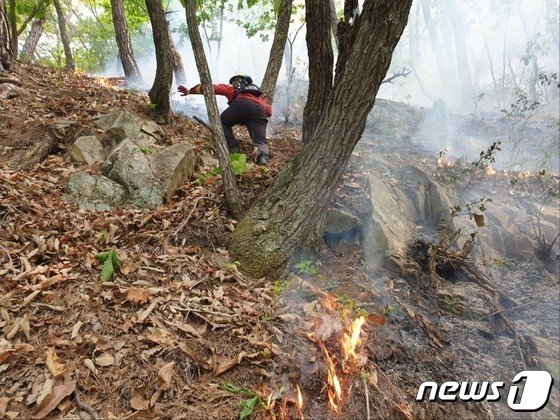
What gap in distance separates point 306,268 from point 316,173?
3.33ft

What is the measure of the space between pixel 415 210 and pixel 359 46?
2.81 metres

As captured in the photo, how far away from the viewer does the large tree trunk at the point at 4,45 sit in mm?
6484

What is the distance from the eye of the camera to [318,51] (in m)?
4.04

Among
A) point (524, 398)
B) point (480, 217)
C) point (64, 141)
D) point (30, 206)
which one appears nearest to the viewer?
point (524, 398)

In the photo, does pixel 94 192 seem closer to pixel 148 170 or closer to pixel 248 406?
pixel 148 170

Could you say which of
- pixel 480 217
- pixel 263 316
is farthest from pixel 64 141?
pixel 480 217

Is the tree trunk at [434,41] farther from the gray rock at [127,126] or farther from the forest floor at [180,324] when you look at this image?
the forest floor at [180,324]

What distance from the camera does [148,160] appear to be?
464 cm

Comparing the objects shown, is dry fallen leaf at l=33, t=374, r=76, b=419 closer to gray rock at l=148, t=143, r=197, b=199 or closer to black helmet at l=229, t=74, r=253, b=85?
gray rock at l=148, t=143, r=197, b=199

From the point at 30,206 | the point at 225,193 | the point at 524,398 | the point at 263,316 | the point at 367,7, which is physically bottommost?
the point at 524,398

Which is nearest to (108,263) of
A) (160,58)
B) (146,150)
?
(146,150)

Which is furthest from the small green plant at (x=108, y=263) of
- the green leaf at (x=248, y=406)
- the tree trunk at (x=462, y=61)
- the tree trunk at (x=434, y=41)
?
the tree trunk at (x=434, y=41)

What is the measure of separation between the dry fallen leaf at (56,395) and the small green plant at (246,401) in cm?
97

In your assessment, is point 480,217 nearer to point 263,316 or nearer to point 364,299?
point 364,299
